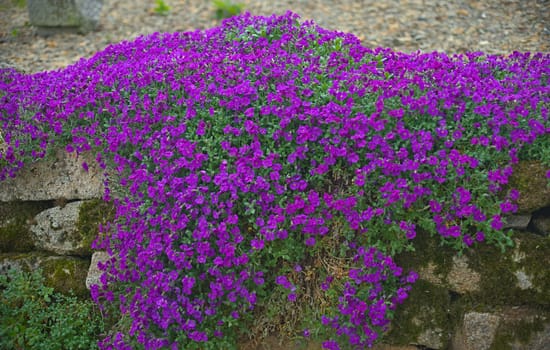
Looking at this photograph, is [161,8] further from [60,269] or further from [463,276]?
[463,276]

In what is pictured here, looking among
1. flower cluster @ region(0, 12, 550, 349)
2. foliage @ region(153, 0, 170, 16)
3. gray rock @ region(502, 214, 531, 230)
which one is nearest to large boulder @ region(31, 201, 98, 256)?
flower cluster @ region(0, 12, 550, 349)

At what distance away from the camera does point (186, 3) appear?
291 inches

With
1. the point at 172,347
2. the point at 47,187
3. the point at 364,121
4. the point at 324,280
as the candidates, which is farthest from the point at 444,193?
the point at 47,187

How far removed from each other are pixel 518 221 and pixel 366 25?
3.96m

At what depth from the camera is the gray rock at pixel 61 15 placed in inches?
249

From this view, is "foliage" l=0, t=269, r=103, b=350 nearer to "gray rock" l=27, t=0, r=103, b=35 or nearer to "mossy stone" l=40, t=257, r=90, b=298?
"mossy stone" l=40, t=257, r=90, b=298

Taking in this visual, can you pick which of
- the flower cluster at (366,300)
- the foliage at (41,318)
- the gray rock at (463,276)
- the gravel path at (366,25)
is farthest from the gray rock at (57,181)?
the gravel path at (366,25)

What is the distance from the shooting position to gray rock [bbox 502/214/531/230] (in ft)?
8.57

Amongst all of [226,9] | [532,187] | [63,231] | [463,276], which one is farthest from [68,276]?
[226,9]

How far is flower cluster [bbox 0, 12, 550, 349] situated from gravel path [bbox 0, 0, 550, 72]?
2595mm

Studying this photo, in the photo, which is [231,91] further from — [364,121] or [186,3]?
[186,3]

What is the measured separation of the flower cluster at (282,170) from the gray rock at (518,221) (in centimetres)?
9

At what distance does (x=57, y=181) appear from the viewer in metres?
3.19

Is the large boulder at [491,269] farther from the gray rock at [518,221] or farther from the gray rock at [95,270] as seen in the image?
the gray rock at [95,270]
